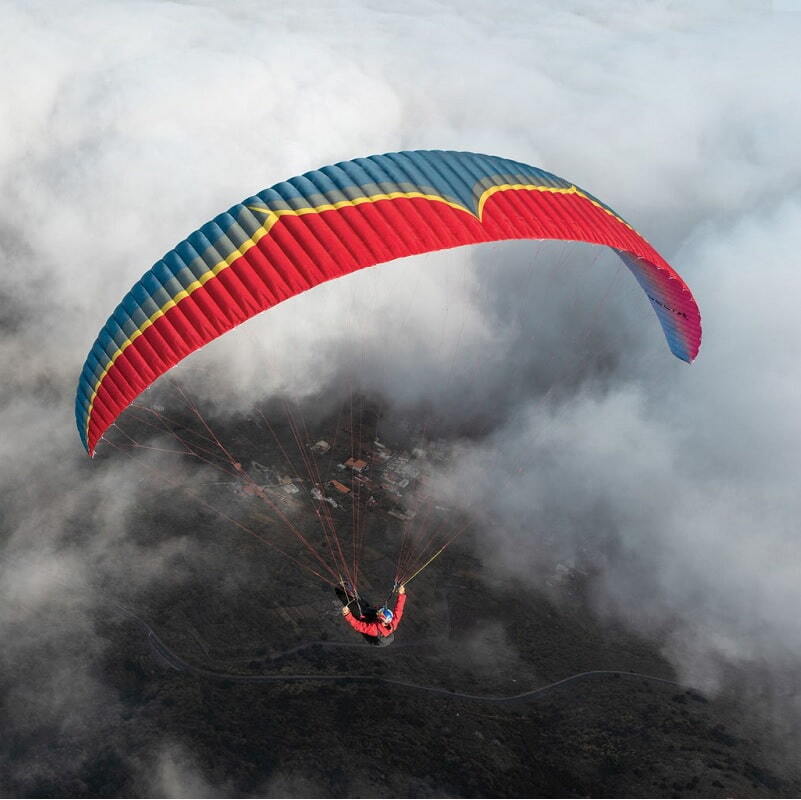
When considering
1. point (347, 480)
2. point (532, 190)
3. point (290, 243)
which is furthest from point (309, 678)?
point (532, 190)

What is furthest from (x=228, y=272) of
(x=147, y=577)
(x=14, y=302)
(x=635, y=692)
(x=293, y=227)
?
(x=14, y=302)

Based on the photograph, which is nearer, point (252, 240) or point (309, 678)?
point (252, 240)

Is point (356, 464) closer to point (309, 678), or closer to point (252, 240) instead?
point (309, 678)

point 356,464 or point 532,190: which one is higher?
point 532,190

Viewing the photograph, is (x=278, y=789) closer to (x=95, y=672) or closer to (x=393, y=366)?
(x=95, y=672)

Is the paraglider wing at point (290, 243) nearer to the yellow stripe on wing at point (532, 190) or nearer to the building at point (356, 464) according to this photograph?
the yellow stripe on wing at point (532, 190)

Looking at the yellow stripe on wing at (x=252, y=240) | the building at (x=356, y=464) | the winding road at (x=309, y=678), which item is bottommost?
the building at (x=356, y=464)

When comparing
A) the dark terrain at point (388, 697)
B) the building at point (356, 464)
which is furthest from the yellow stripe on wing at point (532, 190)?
the building at point (356, 464)
